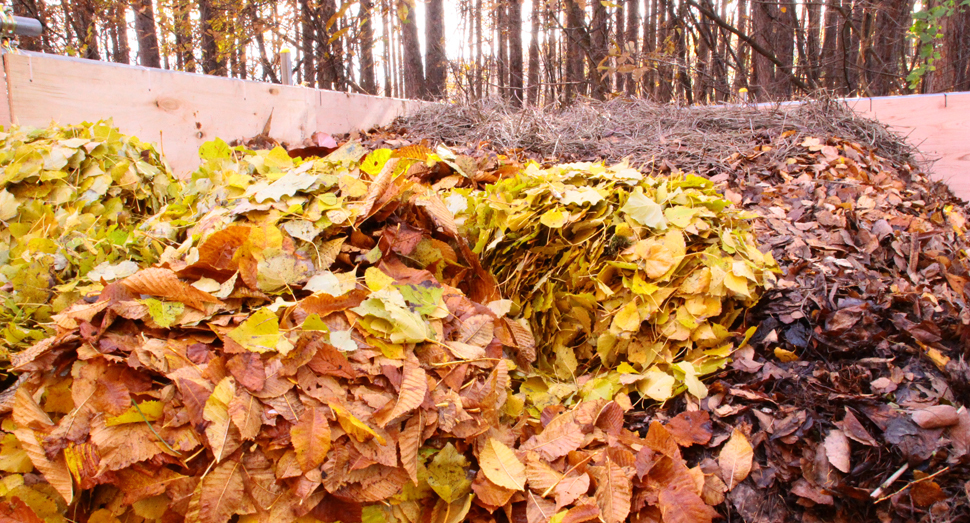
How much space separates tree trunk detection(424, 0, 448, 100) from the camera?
19.1 feet

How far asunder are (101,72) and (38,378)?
1.63 m

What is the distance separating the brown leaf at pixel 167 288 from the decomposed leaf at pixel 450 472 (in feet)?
1.73

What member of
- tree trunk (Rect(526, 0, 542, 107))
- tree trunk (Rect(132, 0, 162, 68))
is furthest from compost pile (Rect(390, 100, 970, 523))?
tree trunk (Rect(132, 0, 162, 68))

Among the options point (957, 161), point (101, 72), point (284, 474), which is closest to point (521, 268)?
point (284, 474)

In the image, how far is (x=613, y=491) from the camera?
101cm

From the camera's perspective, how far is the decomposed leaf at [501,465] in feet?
3.20

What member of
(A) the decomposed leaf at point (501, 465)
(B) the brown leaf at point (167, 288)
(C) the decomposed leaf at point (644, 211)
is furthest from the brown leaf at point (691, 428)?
(B) the brown leaf at point (167, 288)

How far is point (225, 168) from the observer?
1.68 m

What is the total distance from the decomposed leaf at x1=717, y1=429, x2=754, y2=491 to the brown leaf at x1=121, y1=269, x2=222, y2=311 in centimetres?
108

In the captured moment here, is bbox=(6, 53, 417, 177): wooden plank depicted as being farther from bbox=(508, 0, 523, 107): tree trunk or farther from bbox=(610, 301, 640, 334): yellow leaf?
bbox=(508, 0, 523, 107): tree trunk

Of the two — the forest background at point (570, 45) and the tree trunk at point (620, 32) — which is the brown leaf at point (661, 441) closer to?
the forest background at point (570, 45)

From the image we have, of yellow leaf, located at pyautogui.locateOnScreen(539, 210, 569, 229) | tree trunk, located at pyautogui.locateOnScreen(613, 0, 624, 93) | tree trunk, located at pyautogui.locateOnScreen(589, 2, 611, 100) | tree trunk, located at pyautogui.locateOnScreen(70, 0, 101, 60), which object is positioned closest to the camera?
yellow leaf, located at pyautogui.locateOnScreen(539, 210, 569, 229)

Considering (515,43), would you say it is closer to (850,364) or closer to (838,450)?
(850,364)

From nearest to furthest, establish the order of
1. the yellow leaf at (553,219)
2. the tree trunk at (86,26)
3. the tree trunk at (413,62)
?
1. the yellow leaf at (553,219)
2. the tree trunk at (413,62)
3. the tree trunk at (86,26)
